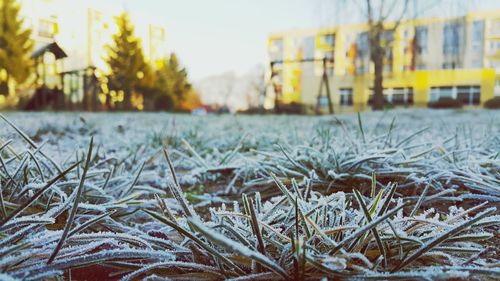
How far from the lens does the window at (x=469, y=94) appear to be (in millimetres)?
35128

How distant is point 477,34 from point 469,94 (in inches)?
210

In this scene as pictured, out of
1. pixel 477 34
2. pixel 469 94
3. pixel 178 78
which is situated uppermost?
pixel 477 34

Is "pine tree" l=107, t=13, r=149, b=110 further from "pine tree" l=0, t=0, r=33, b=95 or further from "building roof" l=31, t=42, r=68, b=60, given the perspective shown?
"building roof" l=31, t=42, r=68, b=60

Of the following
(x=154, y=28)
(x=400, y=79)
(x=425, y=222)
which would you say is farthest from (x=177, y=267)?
(x=154, y=28)

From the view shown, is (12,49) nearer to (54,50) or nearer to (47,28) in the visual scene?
(47,28)

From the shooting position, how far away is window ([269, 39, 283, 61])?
2009 inches

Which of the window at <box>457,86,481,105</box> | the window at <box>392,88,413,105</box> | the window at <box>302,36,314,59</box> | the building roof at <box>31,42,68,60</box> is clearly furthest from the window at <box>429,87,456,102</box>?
the building roof at <box>31,42,68,60</box>

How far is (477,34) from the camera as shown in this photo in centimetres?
3678

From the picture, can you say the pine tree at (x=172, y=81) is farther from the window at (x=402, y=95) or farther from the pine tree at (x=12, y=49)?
the window at (x=402, y=95)

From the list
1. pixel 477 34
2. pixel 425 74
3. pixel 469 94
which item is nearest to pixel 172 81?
pixel 425 74

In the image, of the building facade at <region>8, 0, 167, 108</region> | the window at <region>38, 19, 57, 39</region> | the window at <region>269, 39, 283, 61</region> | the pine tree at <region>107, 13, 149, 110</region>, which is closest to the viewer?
the building facade at <region>8, 0, 167, 108</region>

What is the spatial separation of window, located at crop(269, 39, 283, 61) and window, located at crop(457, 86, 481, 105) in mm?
20815

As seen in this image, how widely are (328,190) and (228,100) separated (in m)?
59.6

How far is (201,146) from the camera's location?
234 cm
